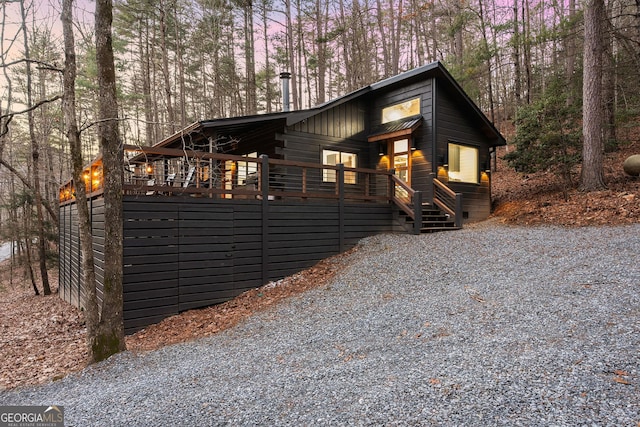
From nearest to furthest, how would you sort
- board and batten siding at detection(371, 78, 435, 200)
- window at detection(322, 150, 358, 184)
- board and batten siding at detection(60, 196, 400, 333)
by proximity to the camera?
board and batten siding at detection(60, 196, 400, 333) → board and batten siding at detection(371, 78, 435, 200) → window at detection(322, 150, 358, 184)

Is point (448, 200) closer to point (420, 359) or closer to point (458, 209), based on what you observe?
point (458, 209)

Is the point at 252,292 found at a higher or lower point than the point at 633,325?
lower

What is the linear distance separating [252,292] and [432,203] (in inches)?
252

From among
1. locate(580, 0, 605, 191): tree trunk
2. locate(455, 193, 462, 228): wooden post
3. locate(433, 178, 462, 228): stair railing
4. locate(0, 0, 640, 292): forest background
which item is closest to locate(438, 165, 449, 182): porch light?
locate(433, 178, 462, 228): stair railing

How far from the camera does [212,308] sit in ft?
21.6

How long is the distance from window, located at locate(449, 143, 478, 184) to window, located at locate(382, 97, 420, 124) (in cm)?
173

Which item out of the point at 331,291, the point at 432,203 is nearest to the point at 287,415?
the point at 331,291

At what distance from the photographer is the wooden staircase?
31.3ft

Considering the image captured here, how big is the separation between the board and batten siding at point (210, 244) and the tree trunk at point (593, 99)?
702 cm

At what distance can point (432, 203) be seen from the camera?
10.7 metres

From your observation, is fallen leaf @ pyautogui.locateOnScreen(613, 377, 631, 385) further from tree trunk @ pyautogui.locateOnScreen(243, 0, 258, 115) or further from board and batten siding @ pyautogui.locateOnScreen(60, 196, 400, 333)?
tree trunk @ pyautogui.locateOnScreen(243, 0, 258, 115)

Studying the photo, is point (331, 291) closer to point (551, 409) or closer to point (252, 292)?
point (252, 292)

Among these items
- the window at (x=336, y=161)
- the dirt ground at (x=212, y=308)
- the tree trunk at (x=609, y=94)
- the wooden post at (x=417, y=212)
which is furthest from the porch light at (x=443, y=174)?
the tree trunk at (x=609, y=94)

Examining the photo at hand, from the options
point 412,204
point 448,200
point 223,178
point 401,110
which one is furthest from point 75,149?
point 401,110
